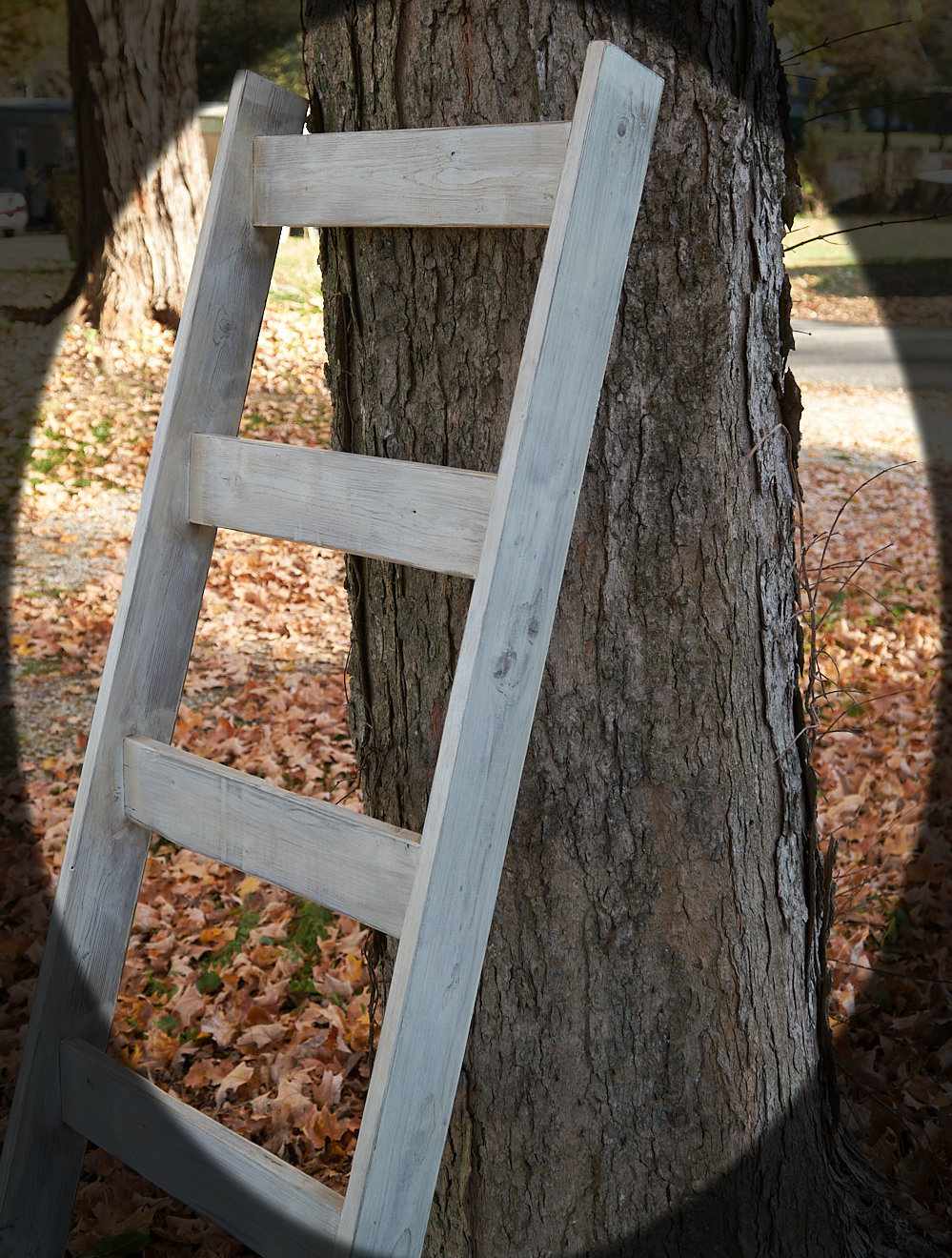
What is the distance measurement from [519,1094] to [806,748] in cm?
73

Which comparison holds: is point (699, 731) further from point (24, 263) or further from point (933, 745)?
point (24, 263)

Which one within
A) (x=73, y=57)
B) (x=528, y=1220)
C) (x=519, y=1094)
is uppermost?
(x=73, y=57)

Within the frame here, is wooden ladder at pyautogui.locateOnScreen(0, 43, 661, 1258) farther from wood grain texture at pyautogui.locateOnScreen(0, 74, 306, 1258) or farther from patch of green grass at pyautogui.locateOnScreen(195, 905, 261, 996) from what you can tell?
patch of green grass at pyautogui.locateOnScreen(195, 905, 261, 996)

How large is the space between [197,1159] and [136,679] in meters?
0.66

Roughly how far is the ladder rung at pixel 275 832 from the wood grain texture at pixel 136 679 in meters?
0.06

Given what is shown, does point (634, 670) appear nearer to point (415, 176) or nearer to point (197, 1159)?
point (415, 176)

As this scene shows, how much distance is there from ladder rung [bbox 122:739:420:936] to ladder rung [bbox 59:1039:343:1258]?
0.34 metres

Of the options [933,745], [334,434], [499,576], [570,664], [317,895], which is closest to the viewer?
[499,576]

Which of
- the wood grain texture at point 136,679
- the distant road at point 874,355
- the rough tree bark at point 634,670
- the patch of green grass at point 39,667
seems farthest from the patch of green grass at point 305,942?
the distant road at point 874,355

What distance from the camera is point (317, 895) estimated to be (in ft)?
4.65

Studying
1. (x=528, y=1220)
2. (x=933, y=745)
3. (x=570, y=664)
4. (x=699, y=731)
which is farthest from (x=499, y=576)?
(x=933, y=745)

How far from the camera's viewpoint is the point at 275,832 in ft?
4.75

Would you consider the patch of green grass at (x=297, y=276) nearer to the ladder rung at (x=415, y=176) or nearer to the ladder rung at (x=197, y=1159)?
the ladder rung at (x=415, y=176)

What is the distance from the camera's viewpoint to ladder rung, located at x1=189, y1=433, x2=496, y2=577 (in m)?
1.34
